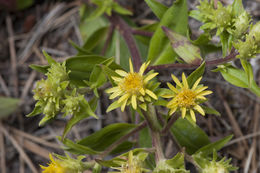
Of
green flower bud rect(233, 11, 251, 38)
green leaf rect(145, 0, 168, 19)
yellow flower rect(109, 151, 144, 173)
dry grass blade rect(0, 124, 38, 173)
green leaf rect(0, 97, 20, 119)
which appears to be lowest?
dry grass blade rect(0, 124, 38, 173)

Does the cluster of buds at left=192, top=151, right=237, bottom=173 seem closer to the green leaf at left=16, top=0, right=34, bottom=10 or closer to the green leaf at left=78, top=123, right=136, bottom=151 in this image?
the green leaf at left=78, top=123, right=136, bottom=151

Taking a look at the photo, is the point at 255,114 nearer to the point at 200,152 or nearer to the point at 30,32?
the point at 200,152

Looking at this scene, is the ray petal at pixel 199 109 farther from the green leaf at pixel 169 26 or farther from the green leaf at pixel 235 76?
the green leaf at pixel 169 26

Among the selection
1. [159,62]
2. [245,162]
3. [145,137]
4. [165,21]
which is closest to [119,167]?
[145,137]

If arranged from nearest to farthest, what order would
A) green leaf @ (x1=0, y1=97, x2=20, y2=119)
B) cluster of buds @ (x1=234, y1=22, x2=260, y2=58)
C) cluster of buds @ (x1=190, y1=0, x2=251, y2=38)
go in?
cluster of buds @ (x1=234, y1=22, x2=260, y2=58) < cluster of buds @ (x1=190, y1=0, x2=251, y2=38) < green leaf @ (x1=0, y1=97, x2=20, y2=119)

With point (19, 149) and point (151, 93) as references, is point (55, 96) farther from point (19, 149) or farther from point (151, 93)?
point (19, 149)

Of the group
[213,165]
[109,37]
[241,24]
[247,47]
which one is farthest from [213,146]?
[109,37]

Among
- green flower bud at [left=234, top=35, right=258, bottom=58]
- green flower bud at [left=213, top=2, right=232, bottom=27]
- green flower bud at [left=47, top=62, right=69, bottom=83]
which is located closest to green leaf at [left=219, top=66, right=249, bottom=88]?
green flower bud at [left=234, top=35, right=258, bottom=58]
